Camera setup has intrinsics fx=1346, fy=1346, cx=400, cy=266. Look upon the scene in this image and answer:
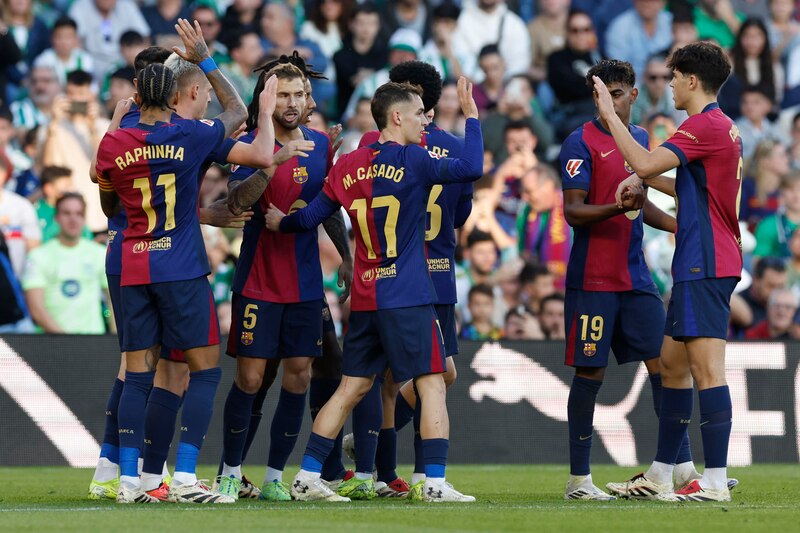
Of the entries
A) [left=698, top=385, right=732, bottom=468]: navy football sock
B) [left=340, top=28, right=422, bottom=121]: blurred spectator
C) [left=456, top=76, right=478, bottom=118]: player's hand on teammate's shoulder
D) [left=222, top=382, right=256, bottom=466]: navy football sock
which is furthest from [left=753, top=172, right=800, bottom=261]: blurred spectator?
[left=222, top=382, right=256, bottom=466]: navy football sock

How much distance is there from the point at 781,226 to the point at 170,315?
32.0ft

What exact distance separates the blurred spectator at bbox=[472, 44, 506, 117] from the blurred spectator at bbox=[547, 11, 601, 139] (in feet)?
2.38

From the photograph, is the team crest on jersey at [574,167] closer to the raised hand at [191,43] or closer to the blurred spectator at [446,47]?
the raised hand at [191,43]

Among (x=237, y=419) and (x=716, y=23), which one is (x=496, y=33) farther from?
(x=237, y=419)

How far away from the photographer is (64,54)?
15797 mm

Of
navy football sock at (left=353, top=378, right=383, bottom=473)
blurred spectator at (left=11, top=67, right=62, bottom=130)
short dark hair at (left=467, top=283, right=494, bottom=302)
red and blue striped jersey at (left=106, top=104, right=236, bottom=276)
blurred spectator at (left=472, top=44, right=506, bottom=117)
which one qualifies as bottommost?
navy football sock at (left=353, top=378, right=383, bottom=473)

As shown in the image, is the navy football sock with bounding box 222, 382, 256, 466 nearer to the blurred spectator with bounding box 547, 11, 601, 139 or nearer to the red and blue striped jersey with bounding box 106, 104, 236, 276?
the red and blue striped jersey with bounding box 106, 104, 236, 276

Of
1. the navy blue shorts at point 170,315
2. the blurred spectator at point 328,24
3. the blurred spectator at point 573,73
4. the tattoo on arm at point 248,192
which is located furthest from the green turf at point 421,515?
the blurred spectator at point 328,24

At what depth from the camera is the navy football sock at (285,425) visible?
28.6 ft

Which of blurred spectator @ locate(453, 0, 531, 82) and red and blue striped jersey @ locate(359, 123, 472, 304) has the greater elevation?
blurred spectator @ locate(453, 0, 531, 82)

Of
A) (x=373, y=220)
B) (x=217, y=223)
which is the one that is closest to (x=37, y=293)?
(x=217, y=223)

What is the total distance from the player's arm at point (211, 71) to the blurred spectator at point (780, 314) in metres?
7.56

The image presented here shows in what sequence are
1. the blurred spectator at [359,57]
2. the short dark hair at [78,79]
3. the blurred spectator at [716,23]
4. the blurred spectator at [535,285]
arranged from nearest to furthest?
the blurred spectator at [535,285]
the short dark hair at [78,79]
the blurred spectator at [359,57]
the blurred spectator at [716,23]

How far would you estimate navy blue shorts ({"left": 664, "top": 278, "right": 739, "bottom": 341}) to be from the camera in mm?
7950
